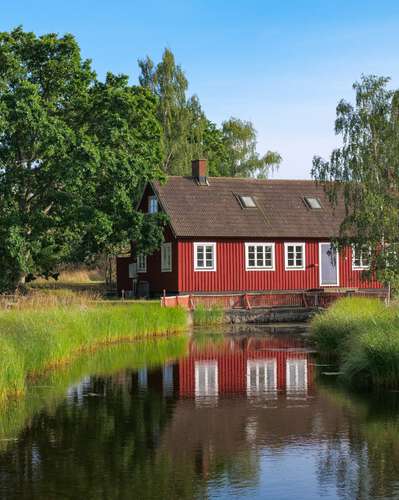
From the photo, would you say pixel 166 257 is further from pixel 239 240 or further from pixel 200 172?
pixel 200 172

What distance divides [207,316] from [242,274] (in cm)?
521

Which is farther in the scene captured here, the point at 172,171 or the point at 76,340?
the point at 172,171

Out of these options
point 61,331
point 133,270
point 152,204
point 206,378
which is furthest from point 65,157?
point 206,378

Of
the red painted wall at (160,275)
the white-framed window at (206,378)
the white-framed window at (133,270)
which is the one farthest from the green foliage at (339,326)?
the white-framed window at (133,270)

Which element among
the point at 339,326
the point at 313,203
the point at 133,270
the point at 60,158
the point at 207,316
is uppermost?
the point at 60,158

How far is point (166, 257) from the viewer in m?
40.5

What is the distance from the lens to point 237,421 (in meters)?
14.3

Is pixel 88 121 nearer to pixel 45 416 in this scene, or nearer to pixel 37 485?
pixel 45 416

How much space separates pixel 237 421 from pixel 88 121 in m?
25.8

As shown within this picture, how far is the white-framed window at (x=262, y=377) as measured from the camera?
1780cm

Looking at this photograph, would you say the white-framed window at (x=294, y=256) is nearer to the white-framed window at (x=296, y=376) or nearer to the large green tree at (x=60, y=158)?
the large green tree at (x=60, y=158)

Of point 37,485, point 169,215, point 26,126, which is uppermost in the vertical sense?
point 26,126

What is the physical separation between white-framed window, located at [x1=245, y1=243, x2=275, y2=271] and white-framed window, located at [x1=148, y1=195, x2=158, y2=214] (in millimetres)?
4814

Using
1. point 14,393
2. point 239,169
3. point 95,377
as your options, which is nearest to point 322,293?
point 95,377
